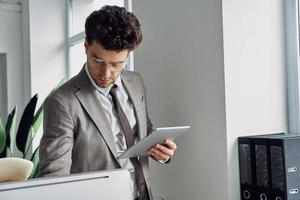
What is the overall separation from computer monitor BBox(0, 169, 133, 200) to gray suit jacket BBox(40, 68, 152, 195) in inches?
25.6

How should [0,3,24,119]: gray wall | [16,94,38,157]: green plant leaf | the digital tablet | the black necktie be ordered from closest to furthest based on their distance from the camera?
the digital tablet, the black necktie, [16,94,38,157]: green plant leaf, [0,3,24,119]: gray wall

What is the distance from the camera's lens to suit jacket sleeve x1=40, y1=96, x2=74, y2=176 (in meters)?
1.24

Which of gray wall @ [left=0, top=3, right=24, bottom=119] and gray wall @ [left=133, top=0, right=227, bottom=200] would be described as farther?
gray wall @ [left=0, top=3, right=24, bottom=119]

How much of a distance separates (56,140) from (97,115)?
173mm

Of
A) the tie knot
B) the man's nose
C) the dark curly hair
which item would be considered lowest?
the tie knot

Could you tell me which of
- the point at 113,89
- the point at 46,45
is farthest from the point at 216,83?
the point at 46,45

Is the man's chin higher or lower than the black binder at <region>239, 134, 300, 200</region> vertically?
higher

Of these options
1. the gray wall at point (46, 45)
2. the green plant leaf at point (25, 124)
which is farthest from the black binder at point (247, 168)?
the gray wall at point (46, 45)

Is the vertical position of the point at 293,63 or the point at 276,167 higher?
the point at 293,63

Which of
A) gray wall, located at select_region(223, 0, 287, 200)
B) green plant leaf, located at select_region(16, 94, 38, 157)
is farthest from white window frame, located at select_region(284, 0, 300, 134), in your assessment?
green plant leaf, located at select_region(16, 94, 38, 157)

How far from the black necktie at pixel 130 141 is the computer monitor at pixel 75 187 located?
2.62 feet

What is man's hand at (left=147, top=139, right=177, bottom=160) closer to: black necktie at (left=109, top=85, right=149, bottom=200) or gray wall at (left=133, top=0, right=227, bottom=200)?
black necktie at (left=109, top=85, right=149, bottom=200)

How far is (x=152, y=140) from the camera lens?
4.21 ft

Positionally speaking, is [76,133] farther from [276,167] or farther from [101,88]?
[276,167]
